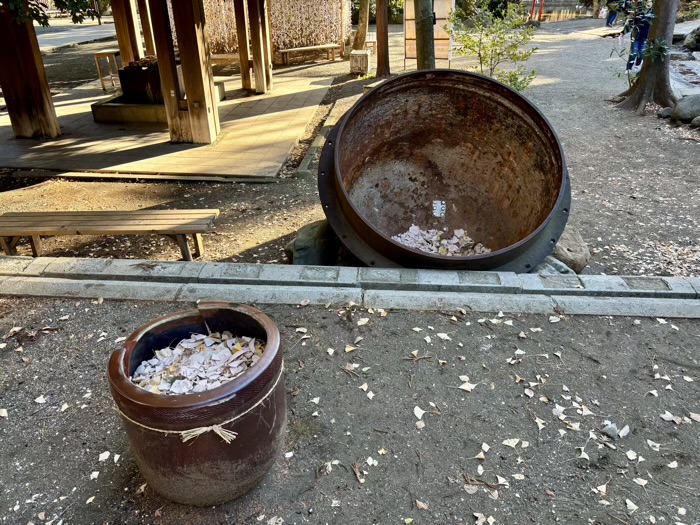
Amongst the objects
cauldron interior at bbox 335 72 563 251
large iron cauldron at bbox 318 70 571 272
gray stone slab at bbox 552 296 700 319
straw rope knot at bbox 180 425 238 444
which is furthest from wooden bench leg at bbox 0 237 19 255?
gray stone slab at bbox 552 296 700 319

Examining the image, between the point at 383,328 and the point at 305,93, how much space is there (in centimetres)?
892

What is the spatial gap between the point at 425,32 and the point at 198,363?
6.19 metres

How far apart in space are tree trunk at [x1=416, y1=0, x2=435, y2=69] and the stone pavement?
7.46 feet

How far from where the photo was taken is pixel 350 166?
162 inches

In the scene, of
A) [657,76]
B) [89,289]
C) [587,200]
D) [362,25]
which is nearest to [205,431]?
[89,289]

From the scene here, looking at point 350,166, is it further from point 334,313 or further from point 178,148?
point 178,148

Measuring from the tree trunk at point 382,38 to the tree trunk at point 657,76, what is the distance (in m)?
5.23

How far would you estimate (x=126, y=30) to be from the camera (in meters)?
11.8

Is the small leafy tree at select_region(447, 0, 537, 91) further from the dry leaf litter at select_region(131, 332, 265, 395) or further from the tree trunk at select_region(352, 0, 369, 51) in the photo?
the dry leaf litter at select_region(131, 332, 265, 395)

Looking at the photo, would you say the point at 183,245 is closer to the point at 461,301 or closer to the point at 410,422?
the point at 461,301

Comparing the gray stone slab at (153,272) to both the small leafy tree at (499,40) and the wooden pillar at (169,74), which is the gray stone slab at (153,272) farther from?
the small leafy tree at (499,40)

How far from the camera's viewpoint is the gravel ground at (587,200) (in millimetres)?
4707

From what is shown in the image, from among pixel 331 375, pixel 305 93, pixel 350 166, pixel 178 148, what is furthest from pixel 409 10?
pixel 331 375

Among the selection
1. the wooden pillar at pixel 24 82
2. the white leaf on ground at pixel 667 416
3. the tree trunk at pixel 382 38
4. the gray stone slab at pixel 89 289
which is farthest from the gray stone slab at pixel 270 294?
the tree trunk at pixel 382 38
